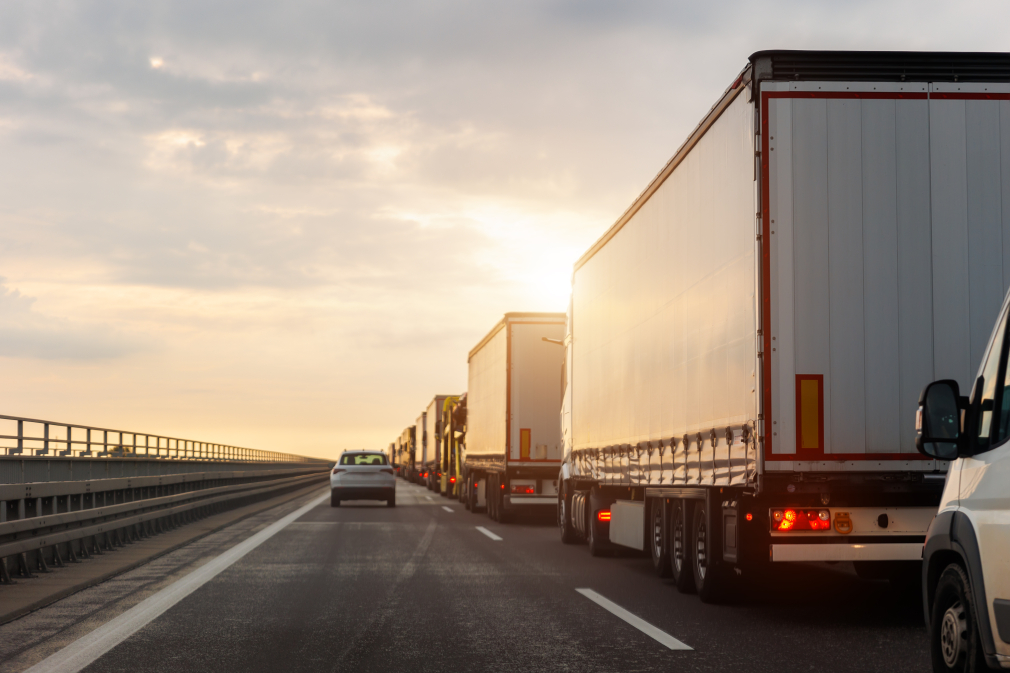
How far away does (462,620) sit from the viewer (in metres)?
9.04

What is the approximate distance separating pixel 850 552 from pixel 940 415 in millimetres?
3951

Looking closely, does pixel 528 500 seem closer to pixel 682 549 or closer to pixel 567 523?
pixel 567 523

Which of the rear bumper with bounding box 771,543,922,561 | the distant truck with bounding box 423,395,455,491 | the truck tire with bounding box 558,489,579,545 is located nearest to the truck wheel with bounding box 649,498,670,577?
the rear bumper with bounding box 771,543,922,561

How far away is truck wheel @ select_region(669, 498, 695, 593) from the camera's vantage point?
35.2 ft

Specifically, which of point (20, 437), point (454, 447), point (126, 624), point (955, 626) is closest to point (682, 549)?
point (126, 624)

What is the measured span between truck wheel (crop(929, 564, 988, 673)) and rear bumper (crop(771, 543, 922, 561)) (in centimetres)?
317

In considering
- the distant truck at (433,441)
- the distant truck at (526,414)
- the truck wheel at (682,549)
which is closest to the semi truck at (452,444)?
the distant truck at (433,441)

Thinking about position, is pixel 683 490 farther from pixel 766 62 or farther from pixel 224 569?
pixel 224 569

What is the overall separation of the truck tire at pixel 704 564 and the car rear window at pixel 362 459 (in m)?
21.9

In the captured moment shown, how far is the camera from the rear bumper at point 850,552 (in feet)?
28.4

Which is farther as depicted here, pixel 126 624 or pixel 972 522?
pixel 126 624

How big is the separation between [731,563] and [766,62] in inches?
154

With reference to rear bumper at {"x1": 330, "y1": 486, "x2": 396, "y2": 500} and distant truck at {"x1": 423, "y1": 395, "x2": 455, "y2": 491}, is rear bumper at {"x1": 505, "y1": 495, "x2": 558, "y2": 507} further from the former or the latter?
distant truck at {"x1": 423, "y1": 395, "x2": 455, "y2": 491}

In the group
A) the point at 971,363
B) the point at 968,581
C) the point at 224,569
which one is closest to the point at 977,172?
the point at 971,363
